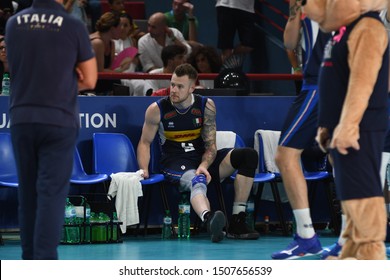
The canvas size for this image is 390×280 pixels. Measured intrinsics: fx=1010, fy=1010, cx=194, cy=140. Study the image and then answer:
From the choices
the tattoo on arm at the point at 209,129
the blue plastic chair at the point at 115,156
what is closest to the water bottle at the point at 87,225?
the blue plastic chair at the point at 115,156

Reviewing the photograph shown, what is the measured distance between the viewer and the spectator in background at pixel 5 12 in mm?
12175

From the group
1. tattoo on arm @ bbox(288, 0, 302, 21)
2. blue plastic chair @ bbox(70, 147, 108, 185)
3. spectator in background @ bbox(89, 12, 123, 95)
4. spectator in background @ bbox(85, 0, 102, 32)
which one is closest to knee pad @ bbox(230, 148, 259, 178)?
blue plastic chair @ bbox(70, 147, 108, 185)

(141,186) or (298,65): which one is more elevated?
(298,65)

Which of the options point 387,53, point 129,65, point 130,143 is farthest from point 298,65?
point 387,53

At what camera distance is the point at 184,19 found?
47.1 ft

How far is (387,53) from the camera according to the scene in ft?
19.7

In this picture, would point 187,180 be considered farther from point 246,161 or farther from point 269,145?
point 269,145

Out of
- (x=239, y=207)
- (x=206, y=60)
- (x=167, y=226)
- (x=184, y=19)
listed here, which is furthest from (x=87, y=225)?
(x=184, y=19)

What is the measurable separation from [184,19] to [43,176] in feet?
28.7

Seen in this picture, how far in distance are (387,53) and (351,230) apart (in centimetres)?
108

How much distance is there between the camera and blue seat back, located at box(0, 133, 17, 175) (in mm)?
9719

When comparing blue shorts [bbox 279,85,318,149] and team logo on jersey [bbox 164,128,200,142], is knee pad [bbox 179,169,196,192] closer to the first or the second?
team logo on jersey [bbox 164,128,200,142]

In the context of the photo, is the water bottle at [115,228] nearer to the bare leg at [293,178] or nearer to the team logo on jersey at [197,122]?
the team logo on jersey at [197,122]
